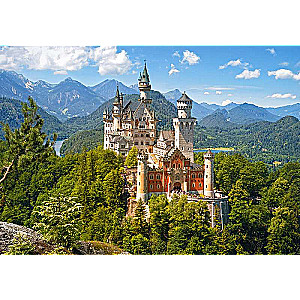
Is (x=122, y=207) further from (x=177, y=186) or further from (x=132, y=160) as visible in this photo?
(x=132, y=160)

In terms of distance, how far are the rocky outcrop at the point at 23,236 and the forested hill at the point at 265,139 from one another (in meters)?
32.7

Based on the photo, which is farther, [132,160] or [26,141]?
[132,160]

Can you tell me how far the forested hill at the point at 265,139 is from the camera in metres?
42.3

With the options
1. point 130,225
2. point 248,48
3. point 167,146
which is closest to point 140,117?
point 167,146

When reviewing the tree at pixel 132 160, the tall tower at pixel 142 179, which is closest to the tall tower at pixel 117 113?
the tree at pixel 132 160

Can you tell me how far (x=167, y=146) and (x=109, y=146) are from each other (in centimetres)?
575

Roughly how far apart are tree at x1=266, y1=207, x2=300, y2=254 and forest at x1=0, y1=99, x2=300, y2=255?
33mm

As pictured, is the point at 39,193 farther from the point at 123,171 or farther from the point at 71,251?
the point at 71,251

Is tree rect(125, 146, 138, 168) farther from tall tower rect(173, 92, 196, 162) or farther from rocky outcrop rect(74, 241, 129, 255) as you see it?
rocky outcrop rect(74, 241, 129, 255)

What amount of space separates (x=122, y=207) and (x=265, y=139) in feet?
130

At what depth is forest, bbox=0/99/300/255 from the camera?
28.5ft

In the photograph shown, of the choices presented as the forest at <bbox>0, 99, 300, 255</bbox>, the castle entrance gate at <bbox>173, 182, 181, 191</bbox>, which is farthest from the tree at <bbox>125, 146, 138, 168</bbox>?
the castle entrance gate at <bbox>173, 182, 181, 191</bbox>

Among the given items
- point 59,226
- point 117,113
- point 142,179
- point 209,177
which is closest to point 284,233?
point 209,177

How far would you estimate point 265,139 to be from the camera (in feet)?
169
